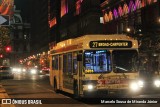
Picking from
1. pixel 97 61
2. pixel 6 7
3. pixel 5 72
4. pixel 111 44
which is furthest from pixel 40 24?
pixel 6 7

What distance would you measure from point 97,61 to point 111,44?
3.51ft

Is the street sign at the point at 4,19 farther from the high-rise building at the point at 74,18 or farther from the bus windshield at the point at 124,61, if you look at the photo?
the high-rise building at the point at 74,18

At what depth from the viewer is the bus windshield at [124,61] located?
19266 millimetres

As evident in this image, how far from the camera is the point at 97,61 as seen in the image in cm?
1923

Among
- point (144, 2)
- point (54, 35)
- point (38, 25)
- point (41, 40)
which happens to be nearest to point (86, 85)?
Result: point (144, 2)

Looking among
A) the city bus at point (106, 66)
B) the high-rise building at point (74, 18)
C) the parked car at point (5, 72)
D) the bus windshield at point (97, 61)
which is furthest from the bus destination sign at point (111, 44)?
the high-rise building at point (74, 18)

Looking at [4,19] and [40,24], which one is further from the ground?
[40,24]

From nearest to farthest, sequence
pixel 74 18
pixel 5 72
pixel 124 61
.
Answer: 1. pixel 124 61
2. pixel 5 72
3. pixel 74 18

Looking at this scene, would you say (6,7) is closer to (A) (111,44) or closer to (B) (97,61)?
(B) (97,61)

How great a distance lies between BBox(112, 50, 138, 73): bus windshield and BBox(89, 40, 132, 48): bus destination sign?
0.97 ft

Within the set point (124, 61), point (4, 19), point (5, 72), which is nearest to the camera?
point (4, 19)

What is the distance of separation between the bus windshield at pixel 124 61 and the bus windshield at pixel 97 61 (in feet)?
1.01

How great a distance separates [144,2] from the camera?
183 ft

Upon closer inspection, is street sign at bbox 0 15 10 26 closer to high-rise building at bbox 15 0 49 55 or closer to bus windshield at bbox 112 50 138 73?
bus windshield at bbox 112 50 138 73
